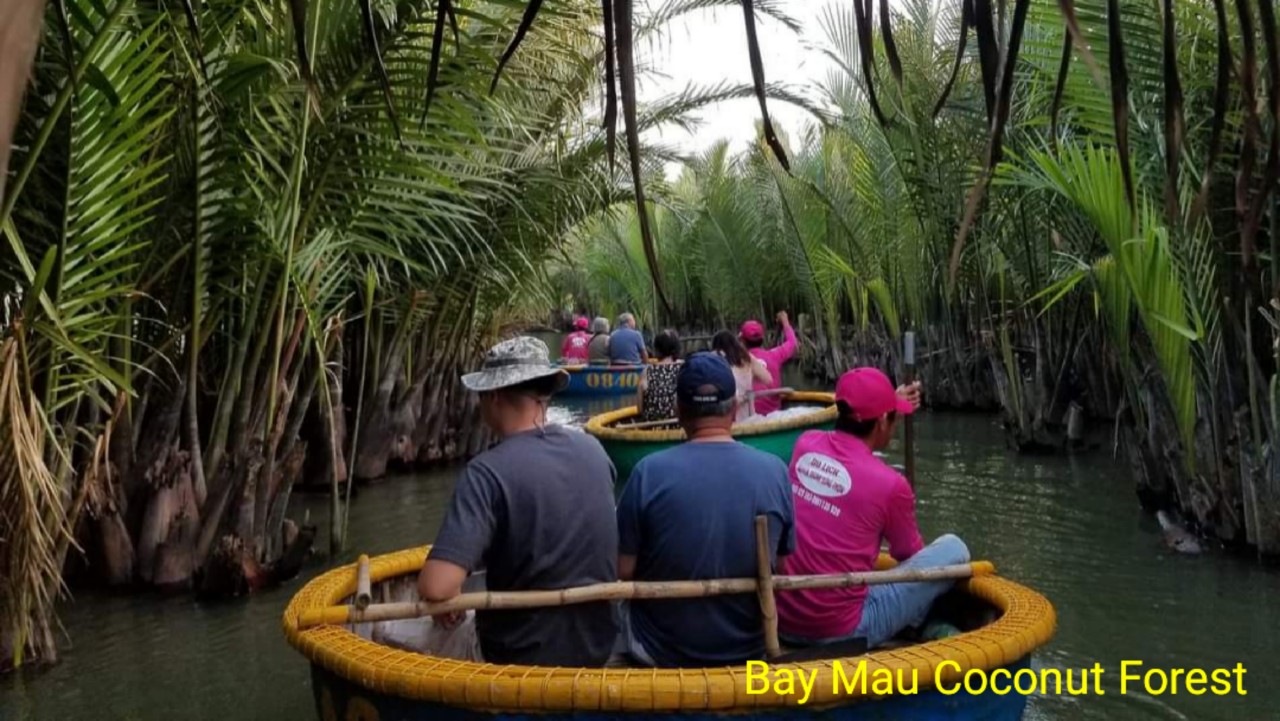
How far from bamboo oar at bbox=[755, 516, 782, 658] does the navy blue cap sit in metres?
0.38

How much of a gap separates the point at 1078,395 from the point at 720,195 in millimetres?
9738

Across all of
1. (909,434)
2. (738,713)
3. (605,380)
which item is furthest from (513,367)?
(605,380)

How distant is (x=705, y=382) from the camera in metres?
3.16

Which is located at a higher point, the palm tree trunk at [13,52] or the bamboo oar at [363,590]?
the palm tree trunk at [13,52]

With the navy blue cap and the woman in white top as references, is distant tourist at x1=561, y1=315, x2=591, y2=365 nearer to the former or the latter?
the woman in white top

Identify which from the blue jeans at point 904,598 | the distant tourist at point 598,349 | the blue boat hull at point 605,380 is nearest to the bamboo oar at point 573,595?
the blue jeans at point 904,598

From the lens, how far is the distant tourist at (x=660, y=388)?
9109mm

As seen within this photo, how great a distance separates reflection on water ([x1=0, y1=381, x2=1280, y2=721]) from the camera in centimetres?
459

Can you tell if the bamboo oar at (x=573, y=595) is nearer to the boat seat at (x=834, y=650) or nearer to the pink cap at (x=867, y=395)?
the boat seat at (x=834, y=650)

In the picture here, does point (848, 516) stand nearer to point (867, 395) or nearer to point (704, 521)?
point (867, 395)

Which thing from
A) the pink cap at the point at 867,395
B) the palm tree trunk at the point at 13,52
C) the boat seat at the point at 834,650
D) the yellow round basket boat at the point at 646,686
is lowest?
the boat seat at the point at 834,650

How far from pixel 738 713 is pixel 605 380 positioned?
1396 cm

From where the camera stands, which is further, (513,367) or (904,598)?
(904,598)

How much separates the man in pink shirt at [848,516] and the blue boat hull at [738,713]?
0.48 metres
